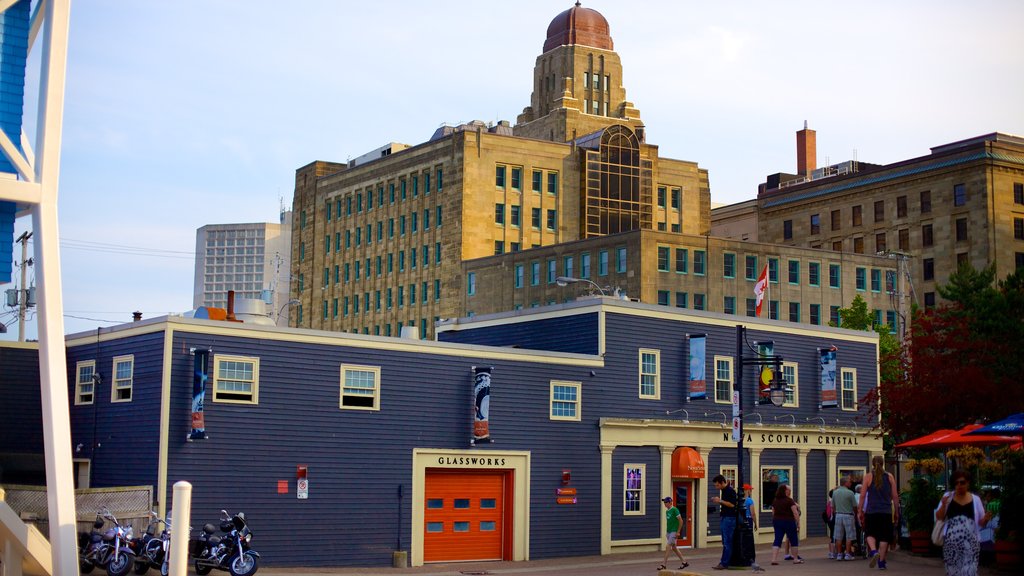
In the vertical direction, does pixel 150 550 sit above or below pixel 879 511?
below

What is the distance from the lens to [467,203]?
100875 mm

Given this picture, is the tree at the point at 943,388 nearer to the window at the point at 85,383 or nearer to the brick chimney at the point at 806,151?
the window at the point at 85,383

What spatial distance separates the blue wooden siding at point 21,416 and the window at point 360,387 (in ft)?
28.6

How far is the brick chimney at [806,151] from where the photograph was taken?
124625 mm

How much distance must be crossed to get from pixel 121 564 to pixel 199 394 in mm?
4742

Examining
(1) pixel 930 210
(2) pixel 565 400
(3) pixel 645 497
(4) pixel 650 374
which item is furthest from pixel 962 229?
(2) pixel 565 400

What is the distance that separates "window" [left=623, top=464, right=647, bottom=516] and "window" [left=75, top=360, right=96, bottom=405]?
15760 millimetres

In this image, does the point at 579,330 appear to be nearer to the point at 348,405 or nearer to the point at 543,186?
the point at 348,405

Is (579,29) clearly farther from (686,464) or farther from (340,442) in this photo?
(340,442)

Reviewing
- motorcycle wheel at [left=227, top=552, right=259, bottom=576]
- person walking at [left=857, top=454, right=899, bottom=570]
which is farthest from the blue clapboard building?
person walking at [left=857, top=454, right=899, bottom=570]

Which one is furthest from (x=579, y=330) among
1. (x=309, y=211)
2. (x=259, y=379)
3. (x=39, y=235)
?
(x=309, y=211)

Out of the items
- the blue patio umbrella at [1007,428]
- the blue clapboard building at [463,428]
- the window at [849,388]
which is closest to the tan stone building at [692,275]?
the window at [849,388]

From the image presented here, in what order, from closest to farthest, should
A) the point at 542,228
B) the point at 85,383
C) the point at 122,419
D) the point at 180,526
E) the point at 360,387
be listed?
the point at 180,526, the point at 122,419, the point at 360,387, the point at 85,383, the point at 542,228

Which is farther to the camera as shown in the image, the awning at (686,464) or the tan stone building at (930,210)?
the tan stone building at (930,210)
